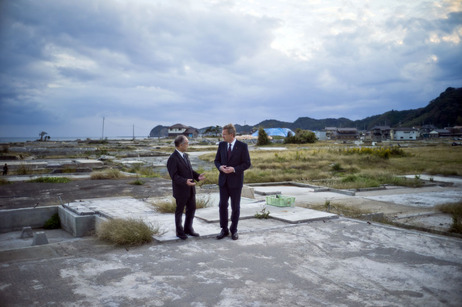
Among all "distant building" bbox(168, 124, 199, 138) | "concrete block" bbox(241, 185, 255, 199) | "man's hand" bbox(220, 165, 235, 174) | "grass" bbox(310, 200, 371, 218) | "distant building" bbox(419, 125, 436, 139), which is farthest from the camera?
"distant building" bbox(168, 124, 199, 138)

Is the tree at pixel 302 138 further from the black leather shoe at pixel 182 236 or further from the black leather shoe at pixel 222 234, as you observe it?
the black leather shoe at pixel 182 236

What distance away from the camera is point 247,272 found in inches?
183

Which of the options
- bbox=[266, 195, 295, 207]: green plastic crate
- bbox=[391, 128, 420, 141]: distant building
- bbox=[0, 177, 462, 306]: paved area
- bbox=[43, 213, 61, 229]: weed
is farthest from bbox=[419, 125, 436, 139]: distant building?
bbox=[43, 213, 61, 229]: weed

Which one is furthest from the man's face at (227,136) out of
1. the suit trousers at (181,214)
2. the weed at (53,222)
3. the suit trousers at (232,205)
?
the weed at (53,222)

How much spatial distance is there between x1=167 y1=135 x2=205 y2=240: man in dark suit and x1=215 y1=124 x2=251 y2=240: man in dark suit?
45cm

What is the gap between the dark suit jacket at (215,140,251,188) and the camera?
625 cm

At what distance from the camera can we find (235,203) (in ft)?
20.6

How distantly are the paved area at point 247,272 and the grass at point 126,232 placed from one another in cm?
19

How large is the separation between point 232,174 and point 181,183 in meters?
0.89

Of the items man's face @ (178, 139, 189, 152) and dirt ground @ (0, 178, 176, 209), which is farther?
dirt ground @ (0, 178, 176, 209)

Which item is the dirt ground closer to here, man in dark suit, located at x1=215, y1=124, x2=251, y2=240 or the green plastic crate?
the green plastic crate

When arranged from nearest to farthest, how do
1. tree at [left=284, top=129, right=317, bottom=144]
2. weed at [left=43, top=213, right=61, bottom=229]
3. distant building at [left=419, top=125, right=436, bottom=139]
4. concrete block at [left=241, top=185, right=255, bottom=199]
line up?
weed at [left=43, top=213, right=61, bottom=229], concrete block at [left=241, top=185, right=255, bottom=199], tree at [left=284, top=129, right=317, bottom=144], distant building at [left=419, top=125, right=436, bottom=139]

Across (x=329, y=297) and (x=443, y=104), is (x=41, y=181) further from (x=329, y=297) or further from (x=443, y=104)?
(x=443, y=104)

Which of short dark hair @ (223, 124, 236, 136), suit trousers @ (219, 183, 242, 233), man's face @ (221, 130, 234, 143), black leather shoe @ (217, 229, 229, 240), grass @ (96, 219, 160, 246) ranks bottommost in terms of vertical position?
black leather shoe @ (217, 229, 229, 240)
